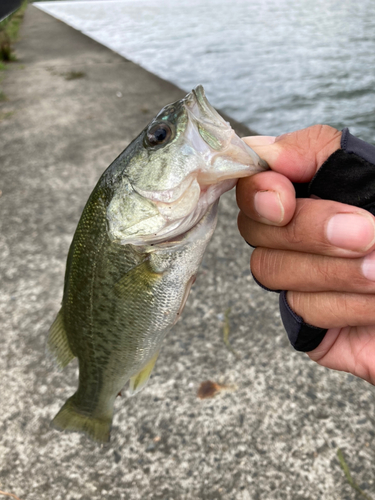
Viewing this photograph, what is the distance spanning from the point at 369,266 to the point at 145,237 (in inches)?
27.5

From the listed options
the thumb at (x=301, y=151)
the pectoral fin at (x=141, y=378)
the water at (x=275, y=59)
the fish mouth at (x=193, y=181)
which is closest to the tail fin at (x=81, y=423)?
the pectoral fin at (x=141, y=378)

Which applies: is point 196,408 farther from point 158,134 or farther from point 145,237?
point 158,134

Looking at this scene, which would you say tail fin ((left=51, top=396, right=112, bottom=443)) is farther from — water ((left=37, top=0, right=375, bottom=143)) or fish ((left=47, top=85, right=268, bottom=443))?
water ((left=37, top=0, right=375, bottom=143))

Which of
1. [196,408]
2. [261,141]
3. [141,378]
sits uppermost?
[261,141]

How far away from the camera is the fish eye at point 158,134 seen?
1321 millimetres

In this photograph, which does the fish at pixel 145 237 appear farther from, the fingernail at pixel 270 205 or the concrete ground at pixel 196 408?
the concrete ground at pixel 196 408

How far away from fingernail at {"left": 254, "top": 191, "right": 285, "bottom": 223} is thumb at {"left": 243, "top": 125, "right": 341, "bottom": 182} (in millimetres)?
147

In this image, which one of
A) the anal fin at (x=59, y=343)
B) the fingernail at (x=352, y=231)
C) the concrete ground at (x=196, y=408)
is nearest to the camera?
the fingernail at (x=352, y=231)

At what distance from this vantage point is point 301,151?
4.44 feet

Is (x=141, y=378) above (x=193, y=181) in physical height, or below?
below

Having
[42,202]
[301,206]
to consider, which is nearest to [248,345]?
[301,206]

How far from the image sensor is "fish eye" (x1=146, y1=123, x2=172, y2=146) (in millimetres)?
1321

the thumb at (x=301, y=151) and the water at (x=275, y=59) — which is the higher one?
the thumb at (x=301, y=151)

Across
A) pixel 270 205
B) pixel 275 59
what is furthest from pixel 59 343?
pixel 275 59
